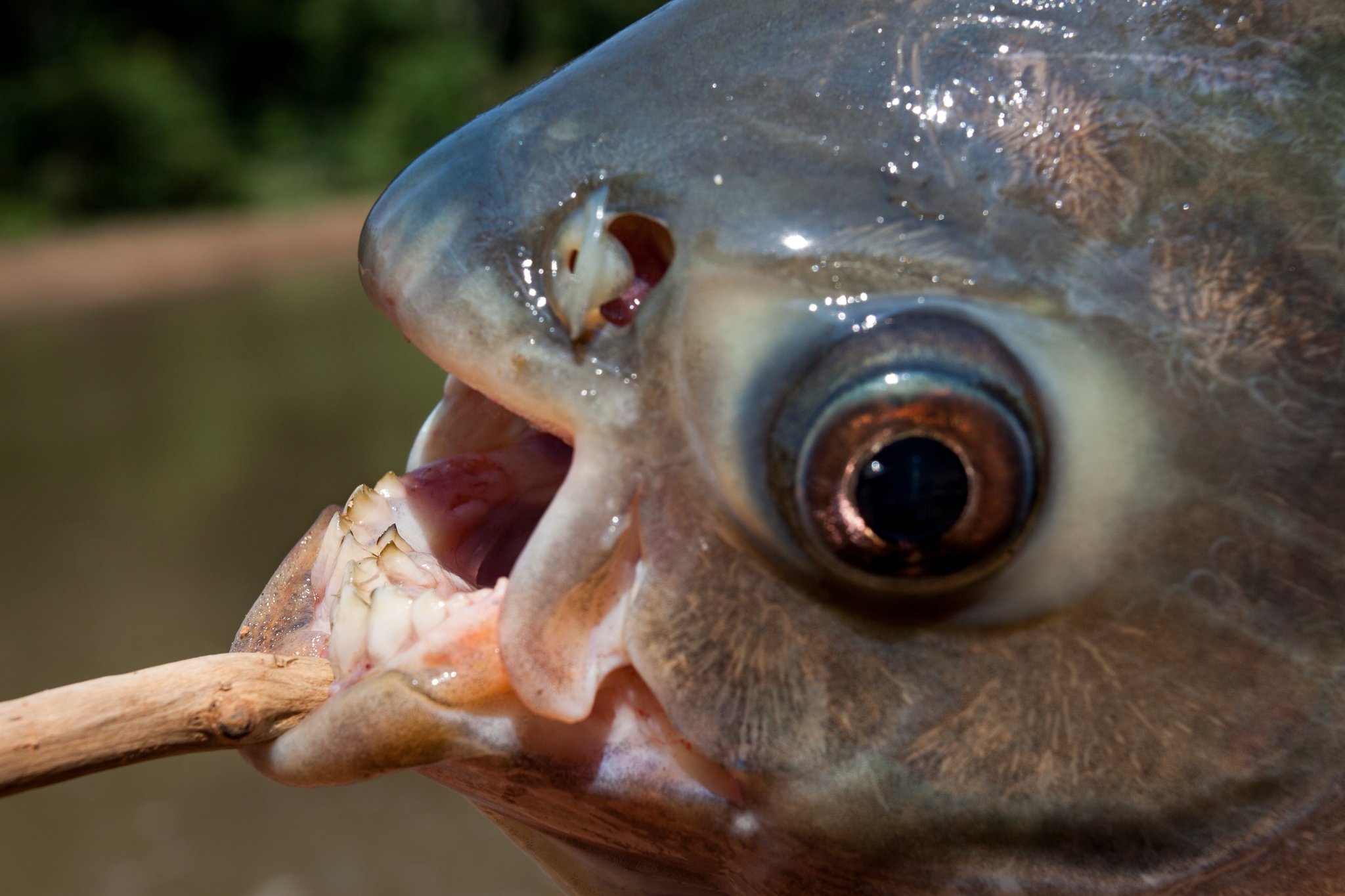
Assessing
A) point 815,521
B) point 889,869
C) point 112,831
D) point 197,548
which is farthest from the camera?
point 197,548

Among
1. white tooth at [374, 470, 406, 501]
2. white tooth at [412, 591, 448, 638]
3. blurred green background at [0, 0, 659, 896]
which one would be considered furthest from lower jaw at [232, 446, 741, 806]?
blurred green background at [0, 0, 659, 896]

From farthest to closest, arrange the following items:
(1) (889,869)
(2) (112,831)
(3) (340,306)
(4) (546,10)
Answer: (4) (546,10)
(3) (340,306)
(2) (112,831)
(1) (889,869)

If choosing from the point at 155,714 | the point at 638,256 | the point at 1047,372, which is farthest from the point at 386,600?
the point at 1047,372

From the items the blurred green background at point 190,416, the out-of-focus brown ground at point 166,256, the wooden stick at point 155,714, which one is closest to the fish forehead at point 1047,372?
the wooden stick at point 155,714

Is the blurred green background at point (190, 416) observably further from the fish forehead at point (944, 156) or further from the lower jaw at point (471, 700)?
the fish forehead at point (944, 156)

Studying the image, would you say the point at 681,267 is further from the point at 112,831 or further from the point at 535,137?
the point at 112,831

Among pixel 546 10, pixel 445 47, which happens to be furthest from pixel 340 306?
pixel 546 10

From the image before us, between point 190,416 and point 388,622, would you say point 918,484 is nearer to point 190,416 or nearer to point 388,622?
point 388,622
